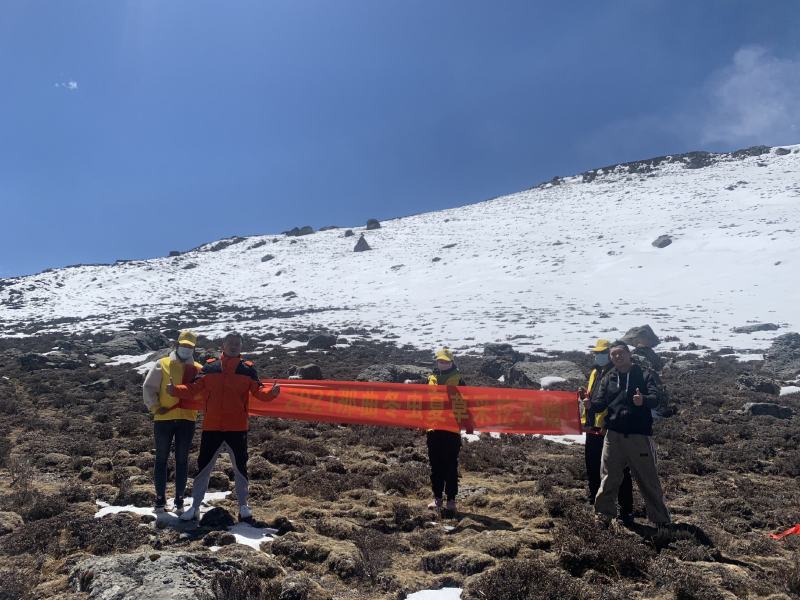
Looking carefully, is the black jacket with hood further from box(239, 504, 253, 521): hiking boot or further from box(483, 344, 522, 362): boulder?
box(483, 344, 522, 362): boulder

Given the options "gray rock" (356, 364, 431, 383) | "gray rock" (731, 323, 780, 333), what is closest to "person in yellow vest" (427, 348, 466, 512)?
"gray rock" (356, 364, 431, 383)

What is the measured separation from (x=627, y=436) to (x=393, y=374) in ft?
40.1

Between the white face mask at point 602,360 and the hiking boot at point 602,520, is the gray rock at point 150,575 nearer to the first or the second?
the hiking boot at point 602,520

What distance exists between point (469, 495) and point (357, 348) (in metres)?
21.9

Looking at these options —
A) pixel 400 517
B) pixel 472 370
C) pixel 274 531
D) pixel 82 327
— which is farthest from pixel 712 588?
pixel 82 327

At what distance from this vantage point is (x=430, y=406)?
6.83 meters

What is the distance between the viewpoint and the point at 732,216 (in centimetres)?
5094

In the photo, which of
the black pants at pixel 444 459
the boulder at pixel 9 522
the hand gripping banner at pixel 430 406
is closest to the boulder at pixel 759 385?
the hand gripping banner at pixel 430 406

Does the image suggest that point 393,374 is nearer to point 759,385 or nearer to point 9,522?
point 759,385

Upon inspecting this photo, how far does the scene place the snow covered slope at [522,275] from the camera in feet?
108

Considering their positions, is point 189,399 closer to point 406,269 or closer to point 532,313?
point 532,313

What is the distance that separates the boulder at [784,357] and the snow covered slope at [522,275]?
6.99ft

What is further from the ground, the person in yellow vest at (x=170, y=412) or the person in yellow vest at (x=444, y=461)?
the person in yellow vest at (x=170, y=412)

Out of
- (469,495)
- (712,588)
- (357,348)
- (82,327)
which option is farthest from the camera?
(82,327)
